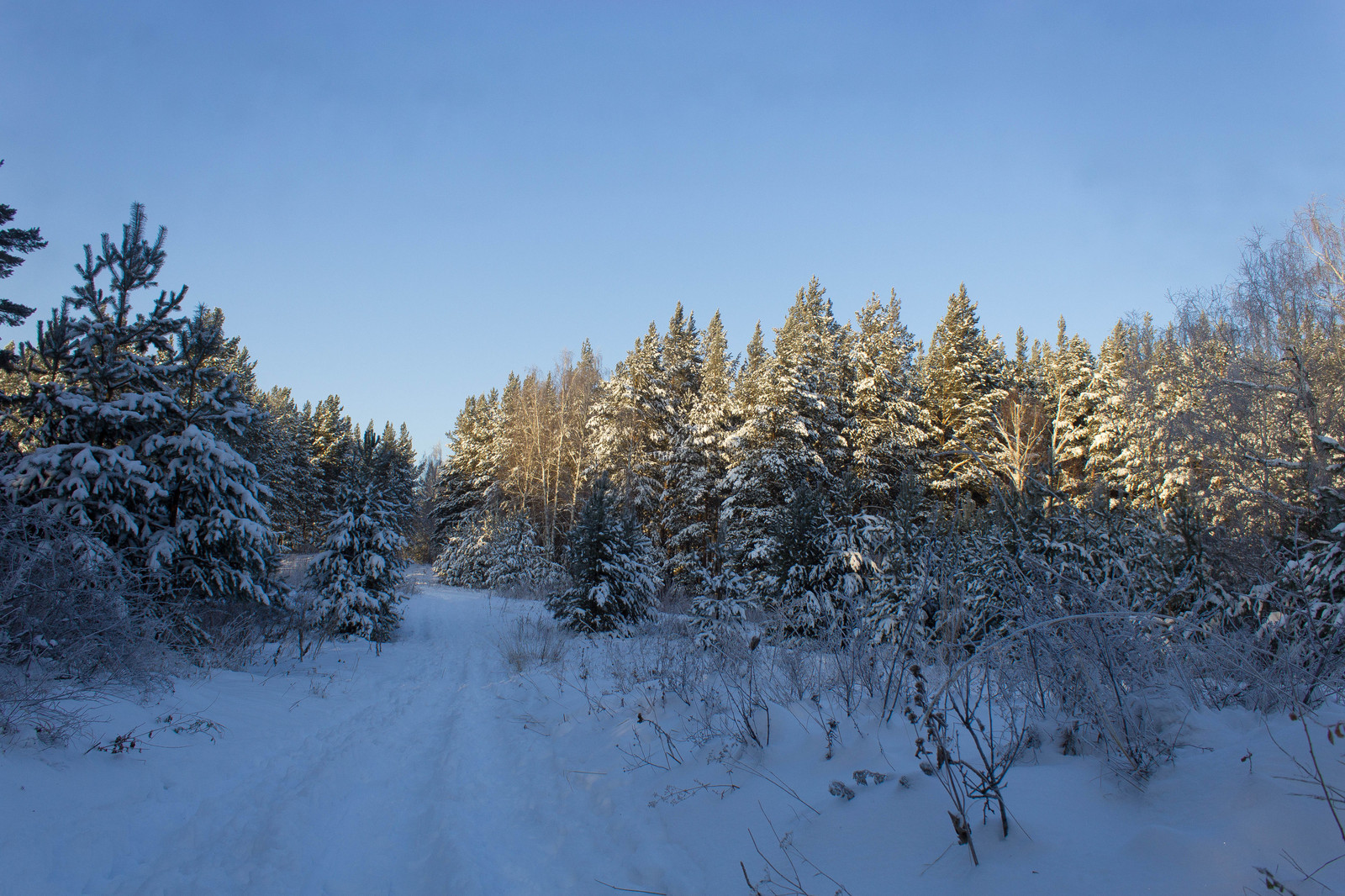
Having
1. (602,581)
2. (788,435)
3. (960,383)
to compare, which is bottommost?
(602,581)

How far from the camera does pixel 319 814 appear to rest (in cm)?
418

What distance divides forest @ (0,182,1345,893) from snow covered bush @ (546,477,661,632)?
0.07 meters

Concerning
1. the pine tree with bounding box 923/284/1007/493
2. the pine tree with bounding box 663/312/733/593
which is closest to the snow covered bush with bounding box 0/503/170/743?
the pine tree with bounding box 663/312/733/593

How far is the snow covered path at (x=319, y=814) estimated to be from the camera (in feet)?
10.7

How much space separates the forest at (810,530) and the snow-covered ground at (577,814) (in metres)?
0.18

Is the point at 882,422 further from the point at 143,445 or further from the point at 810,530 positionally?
the point at 143,445

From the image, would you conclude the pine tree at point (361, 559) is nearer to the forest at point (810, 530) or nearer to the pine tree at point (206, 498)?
the forest at point (810, 530)

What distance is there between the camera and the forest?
3264 millimetres

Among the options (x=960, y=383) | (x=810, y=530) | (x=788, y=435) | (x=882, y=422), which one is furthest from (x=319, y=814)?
(x=960, y=383)

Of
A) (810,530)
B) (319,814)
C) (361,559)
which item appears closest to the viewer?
(319,814)

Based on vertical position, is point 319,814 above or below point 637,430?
below

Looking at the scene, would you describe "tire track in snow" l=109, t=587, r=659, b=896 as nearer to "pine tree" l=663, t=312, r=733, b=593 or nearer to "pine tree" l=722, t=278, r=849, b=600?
"pine tree" l=722, t=278, r=849, b=600

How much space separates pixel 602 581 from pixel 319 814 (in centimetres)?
912

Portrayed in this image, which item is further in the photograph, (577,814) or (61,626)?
(61,626)
